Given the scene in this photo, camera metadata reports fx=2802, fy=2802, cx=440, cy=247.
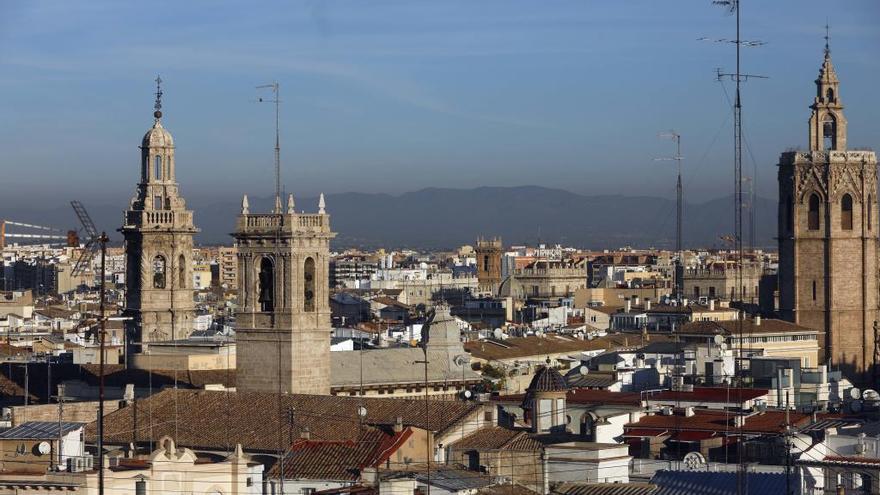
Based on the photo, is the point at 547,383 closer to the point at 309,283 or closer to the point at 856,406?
the point at 856,406

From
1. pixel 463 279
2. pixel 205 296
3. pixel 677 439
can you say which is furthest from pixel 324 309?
pixel 463 279

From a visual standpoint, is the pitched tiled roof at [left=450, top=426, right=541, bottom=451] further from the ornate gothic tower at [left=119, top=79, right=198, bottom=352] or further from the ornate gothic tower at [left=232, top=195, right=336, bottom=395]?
the ornate gothic tower at [left=119, top=79, right=198, bottom=352]

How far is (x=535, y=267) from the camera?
6058 inches

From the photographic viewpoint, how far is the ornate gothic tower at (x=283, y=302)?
5228 centimetres

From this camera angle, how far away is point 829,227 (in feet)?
272

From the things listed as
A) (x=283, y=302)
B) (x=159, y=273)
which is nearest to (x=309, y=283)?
(x=283, y=302)

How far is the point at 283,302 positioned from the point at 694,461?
1485 cm

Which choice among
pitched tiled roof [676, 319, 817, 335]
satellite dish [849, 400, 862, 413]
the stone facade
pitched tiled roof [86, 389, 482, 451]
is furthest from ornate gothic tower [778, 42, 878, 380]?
the stone facade

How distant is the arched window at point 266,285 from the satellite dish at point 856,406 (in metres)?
11.2

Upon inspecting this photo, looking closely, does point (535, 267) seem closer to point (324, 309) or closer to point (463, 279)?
point (463, 279)

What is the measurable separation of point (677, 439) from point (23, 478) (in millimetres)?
12971

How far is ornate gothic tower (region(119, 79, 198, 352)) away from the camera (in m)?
65.2

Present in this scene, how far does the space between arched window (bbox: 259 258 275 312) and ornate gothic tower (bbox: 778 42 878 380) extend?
3197cm

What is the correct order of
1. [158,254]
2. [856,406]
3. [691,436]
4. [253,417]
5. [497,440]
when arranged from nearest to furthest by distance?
[497,440] < [691,436] < [253,417] < [856,406] < [158,254]
